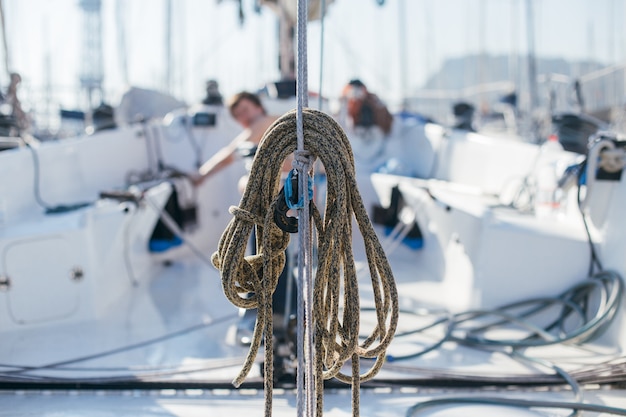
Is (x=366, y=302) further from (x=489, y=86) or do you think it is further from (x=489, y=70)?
(x=489, y=70)

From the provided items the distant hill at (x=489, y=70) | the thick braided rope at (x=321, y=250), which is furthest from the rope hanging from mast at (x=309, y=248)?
the distant hill at (x=489, y=70)

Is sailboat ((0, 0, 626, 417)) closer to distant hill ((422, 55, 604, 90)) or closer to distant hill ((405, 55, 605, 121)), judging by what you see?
distant hill ((405, 55, 605, 121))

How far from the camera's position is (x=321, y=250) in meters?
1.54

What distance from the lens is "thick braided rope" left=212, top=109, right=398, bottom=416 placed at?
4.94 feet

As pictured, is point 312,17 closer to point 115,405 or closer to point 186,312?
point 186,312

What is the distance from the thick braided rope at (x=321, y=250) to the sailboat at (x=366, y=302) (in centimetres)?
2

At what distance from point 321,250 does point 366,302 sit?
218 cm

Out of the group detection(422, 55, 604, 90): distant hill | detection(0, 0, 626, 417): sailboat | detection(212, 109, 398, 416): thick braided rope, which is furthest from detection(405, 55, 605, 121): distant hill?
detection(212, 109, 398, 416): thick braided rope

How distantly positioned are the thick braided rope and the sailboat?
0.02 meters

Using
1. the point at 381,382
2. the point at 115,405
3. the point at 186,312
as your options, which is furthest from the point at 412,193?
the point at 115,405

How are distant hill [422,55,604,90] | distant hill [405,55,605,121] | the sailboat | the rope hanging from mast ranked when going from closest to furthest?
the rope hanging from mast, the sailboat, distant hill [405,55,605,121], distant hill [422,55,604,90]

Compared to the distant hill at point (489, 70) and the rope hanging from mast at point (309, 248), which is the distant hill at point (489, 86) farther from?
the rope hanging from mast at point (309, 248)

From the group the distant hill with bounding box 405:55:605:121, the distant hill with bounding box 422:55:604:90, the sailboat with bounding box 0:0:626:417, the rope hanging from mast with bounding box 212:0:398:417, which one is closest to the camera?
the rope hanging from mast with bounding box 212:0:398:417

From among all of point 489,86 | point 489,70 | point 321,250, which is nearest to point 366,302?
point 321,250
